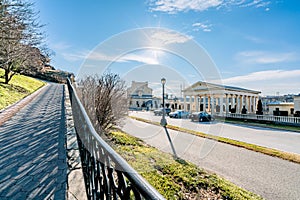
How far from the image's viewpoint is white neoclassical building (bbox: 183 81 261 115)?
2997 centimetres

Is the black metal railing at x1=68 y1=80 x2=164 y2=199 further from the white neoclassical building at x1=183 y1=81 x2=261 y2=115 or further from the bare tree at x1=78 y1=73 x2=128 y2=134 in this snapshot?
the white neoclassical building at x1=183 y1=81 x2=261 y2=115

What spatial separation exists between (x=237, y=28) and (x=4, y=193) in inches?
379

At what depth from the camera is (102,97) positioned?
269 inches

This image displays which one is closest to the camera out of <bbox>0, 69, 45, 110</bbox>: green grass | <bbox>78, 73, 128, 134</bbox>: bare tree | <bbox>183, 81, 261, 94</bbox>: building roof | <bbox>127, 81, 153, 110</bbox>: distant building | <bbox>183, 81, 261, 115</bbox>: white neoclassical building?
<bbox>78, 73, 128, 134</bbox>: bare tree

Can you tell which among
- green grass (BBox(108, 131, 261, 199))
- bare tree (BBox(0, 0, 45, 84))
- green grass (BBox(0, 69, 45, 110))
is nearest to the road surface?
green grass (BBox(108, 131, 261, 199))

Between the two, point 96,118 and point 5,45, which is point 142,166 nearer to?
point 96,118

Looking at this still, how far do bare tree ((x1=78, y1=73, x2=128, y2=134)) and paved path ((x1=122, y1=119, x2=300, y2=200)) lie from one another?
3.18 m

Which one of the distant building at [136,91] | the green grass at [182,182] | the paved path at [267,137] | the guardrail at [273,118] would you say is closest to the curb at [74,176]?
the green grass at [182,182]

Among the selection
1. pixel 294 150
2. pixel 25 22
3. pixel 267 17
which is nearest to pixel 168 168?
pixel 294 150

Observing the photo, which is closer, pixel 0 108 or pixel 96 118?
pixel 96 118

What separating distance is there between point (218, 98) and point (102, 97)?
29.5 meters

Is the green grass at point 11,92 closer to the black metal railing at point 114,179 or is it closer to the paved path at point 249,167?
the paved path at point 249,167

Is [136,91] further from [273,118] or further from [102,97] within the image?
[273,118]

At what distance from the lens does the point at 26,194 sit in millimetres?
2225
